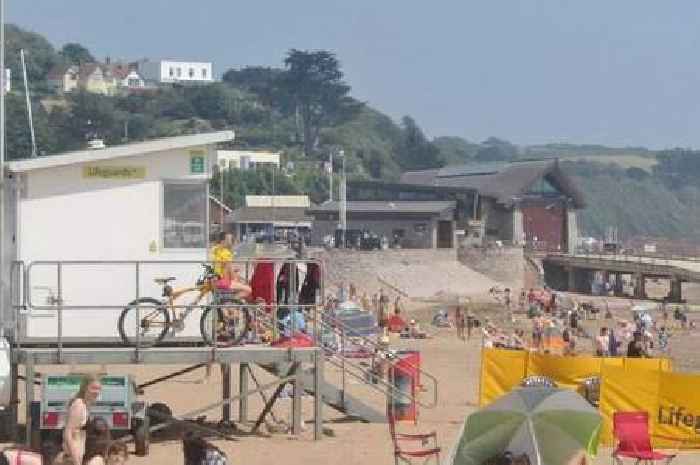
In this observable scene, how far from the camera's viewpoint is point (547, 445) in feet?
50.4

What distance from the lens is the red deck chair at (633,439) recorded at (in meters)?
18.9

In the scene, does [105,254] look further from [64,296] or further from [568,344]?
[568,344]

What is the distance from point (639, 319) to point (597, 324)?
905 cm

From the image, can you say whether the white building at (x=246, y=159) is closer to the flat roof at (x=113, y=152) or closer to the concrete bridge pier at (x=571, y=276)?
the concrete bridge pier at (x=571, y=276)

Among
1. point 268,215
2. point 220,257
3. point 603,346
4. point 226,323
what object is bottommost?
point 603,346

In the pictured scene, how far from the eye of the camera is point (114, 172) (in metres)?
20.3

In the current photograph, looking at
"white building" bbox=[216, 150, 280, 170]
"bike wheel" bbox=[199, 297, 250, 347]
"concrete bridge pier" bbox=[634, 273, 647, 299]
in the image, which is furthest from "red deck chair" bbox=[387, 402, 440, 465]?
"white building" bbox=[216, 150, 280, 170]

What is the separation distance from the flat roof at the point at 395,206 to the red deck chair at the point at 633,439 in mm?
77901

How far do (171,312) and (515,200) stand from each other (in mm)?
85943

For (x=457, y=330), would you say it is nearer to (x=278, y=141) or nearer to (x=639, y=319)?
(x=639, y=319)

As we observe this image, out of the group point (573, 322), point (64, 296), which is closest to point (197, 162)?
point (64, 296)

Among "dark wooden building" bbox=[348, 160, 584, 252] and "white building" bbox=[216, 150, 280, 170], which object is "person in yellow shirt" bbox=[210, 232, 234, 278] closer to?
"dark wooden building" bbox=[348, 160, 584, 252]

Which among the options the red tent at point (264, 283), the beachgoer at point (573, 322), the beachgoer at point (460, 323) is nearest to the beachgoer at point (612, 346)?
the red tent at point (264, 283)

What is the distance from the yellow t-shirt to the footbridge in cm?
6553
